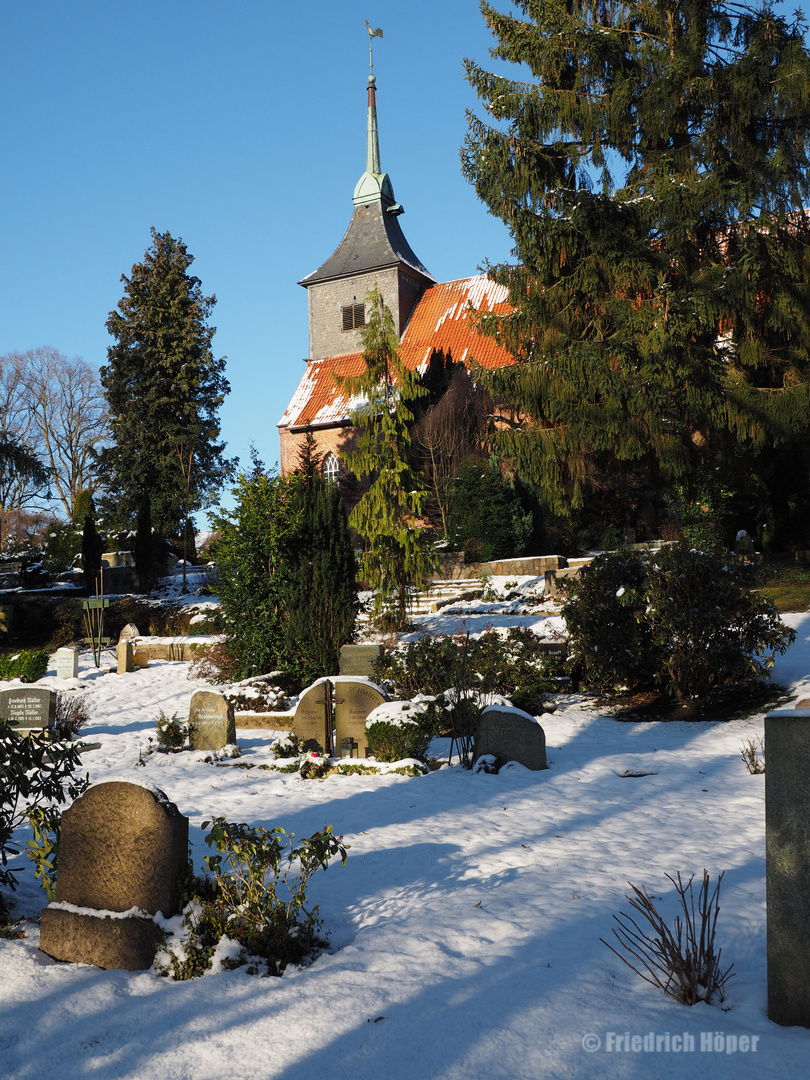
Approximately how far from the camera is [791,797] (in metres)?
2.63

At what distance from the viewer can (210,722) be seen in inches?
342

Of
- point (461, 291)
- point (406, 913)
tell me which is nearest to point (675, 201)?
point (406, 913)

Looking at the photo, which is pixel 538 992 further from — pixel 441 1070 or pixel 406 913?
pixel 406 913

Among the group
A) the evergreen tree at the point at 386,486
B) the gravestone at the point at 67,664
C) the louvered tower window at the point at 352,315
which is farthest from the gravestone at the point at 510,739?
the louvered tower window at the point at 352,315

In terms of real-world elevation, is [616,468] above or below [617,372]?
below

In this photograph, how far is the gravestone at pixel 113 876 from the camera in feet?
11.1

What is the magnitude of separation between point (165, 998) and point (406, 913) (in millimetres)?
1246

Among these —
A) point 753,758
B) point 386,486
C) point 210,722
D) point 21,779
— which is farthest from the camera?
point 386,486

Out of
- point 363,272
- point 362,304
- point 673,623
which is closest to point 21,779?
point 673,623

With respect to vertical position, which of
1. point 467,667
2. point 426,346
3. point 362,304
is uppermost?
point 362,304

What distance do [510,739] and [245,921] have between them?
408 centimetres

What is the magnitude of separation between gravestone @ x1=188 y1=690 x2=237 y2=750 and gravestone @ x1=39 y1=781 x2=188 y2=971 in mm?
5117

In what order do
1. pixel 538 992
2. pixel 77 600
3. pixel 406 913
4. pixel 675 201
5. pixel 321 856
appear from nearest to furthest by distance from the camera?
pixel 538 992 < pixel 321 856 < pixel 406 913 < pixel 675 201 < pixel 77 600

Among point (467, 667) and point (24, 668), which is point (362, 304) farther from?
point (467, 667)
